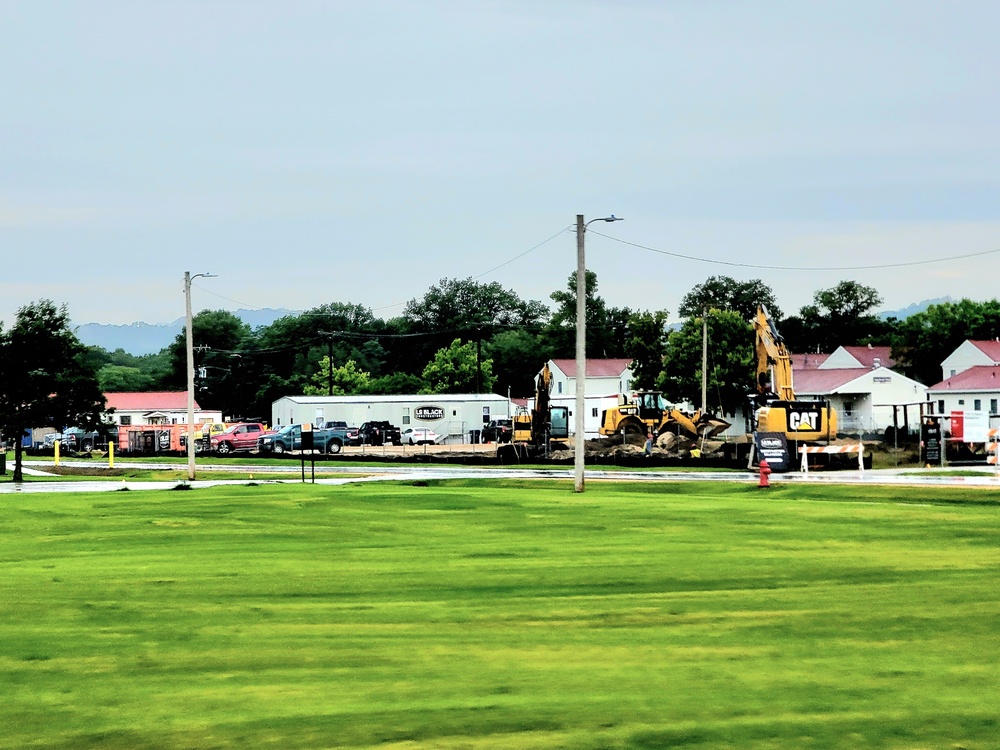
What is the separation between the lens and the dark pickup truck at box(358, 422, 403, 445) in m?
97.2

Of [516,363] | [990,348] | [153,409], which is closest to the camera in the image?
[990,348]

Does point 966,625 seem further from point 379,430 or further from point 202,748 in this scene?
point 379,430

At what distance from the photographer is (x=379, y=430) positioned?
98000mm

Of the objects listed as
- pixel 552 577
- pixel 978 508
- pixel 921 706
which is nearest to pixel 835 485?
pixel 978 508

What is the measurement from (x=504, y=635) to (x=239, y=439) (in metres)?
78.2

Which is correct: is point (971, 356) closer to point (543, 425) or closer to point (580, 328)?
point (543, 425)

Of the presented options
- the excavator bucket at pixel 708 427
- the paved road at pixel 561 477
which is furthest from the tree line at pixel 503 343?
the paved road at pixel 561 477

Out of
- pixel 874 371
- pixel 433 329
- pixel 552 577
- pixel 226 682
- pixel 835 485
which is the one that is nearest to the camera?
pixel 226 682

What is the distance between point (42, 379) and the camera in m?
51.6

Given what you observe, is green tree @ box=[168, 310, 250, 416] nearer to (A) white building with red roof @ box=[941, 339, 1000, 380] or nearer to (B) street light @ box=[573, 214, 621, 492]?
(A) white building with red roof @ box=[941, 339, 1000, 380]

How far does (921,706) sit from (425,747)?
12.8ft

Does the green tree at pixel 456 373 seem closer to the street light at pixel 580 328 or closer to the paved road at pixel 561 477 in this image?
the paved road at pixel 561 477

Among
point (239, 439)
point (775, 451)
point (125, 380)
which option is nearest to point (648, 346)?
point (239, 439)

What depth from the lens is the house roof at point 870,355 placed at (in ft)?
431
